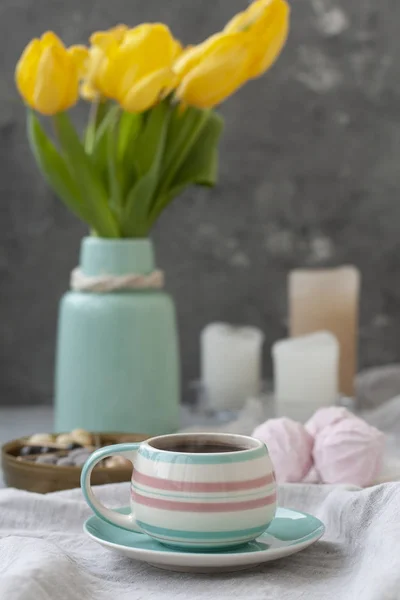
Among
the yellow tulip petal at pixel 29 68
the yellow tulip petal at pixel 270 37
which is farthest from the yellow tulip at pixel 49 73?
the yellow tulip petal at pixel 270 37

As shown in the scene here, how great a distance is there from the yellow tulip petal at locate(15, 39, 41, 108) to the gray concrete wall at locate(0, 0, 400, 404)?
562 millimetres

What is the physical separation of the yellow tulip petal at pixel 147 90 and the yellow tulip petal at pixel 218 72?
0.08 ft

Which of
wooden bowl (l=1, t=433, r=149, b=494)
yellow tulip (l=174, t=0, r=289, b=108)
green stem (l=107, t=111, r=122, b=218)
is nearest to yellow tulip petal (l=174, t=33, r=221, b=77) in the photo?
yellow tulip (l=174, t=0, r=289, b=108)

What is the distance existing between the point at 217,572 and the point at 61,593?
0.34 feet

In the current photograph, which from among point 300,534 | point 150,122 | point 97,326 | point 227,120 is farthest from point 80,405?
point 227,120

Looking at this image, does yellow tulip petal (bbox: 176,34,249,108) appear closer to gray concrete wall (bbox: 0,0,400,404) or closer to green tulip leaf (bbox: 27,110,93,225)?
green tulip leaf (bbox: 27,110,93,225)

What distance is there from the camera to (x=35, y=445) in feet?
2.98

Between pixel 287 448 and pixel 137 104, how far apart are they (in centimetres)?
50

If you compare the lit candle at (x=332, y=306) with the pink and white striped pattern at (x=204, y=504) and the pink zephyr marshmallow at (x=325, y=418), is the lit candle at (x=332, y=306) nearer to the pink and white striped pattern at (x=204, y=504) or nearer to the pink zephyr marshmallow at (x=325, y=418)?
the pink zephyr marshmallow at (x=325, y=418)

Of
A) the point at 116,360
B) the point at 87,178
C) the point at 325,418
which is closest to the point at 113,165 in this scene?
the point at 87,178

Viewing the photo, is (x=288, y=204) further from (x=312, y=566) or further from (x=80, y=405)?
(x=312, y=566)

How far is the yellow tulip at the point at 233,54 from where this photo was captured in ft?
3.60

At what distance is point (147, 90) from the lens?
43.4 inches

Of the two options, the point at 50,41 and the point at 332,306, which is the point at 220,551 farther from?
the point at 332,306
